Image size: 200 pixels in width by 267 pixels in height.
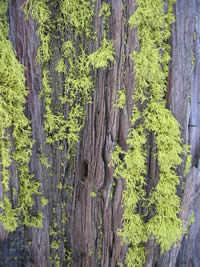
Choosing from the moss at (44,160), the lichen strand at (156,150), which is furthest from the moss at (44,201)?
the lichen strand at (156,150)

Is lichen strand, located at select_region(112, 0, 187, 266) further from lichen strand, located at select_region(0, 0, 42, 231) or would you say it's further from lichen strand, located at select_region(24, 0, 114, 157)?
lichen strand, located at select_region(0, 0, 42, 231)

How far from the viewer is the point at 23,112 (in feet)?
4.89

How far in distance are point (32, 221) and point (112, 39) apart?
141 cm

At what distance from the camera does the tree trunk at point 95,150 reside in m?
1.42

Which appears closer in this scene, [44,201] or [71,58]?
[71,58]

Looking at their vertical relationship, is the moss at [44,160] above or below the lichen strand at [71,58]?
below

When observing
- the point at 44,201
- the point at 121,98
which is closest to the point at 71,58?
the point at 121,98

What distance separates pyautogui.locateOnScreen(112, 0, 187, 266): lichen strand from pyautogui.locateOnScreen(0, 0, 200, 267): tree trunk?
0.05 m

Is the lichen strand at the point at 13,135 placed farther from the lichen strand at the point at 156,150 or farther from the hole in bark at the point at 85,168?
the lichen strand at the point at 156,150

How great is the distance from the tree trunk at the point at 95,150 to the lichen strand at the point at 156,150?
0.16 feet

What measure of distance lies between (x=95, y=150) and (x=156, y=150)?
1.40 ft

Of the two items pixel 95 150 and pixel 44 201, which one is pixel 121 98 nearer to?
pixel 95 150

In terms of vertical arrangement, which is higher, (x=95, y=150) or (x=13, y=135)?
(x=13, y=135)

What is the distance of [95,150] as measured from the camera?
1508mm
